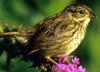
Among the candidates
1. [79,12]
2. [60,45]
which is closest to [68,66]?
[60,45]

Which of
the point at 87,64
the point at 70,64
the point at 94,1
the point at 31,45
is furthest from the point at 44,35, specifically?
the point at 94,1

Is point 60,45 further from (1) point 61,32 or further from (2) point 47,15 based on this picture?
(2) point 47,15

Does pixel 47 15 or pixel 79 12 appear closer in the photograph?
pixel 79 12

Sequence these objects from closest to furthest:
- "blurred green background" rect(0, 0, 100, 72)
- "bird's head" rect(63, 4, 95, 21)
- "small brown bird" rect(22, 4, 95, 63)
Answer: "small brown bird" rect(22, 4, 95, 63) < "bird's head" rect(63, 4, 95, 21) < "blurred green background" rect(0, 0, 100, 72)

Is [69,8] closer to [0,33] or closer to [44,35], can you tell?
[44,35]

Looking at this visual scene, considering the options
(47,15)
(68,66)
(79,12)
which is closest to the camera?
(68,66)

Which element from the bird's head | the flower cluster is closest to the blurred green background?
the bird's head

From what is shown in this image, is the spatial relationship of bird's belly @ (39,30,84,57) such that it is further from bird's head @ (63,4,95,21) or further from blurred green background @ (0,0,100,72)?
blurred green background @ (0,0,100,72)
